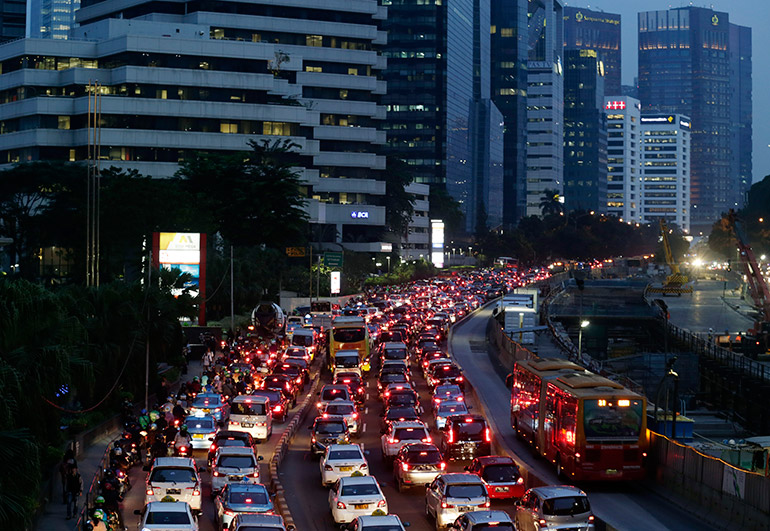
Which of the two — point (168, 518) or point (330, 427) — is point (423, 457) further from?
point (168, 518)

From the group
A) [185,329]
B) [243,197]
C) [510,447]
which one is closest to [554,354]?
[185,329]

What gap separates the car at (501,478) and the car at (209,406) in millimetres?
14560

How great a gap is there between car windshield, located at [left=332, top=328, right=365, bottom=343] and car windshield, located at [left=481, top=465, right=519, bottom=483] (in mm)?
33431

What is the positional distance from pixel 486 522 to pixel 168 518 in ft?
22.0

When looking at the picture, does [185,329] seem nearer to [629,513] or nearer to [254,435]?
[254,435]

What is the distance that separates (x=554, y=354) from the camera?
73.5 metres

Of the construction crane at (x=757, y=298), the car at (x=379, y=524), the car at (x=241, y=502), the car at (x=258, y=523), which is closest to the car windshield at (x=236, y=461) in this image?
the car at (x=241, y=502)

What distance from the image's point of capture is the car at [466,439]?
37.2 m

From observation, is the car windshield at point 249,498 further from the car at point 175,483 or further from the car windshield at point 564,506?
the car windshield at point 564,506

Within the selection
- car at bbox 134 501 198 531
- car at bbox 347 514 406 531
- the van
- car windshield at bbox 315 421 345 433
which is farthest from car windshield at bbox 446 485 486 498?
the van

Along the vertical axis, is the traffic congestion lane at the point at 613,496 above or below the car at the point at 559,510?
below

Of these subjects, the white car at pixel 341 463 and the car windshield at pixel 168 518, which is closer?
the car windshield at pixel 168 518

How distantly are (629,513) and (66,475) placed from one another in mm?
15108

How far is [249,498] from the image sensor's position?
1060 inches
